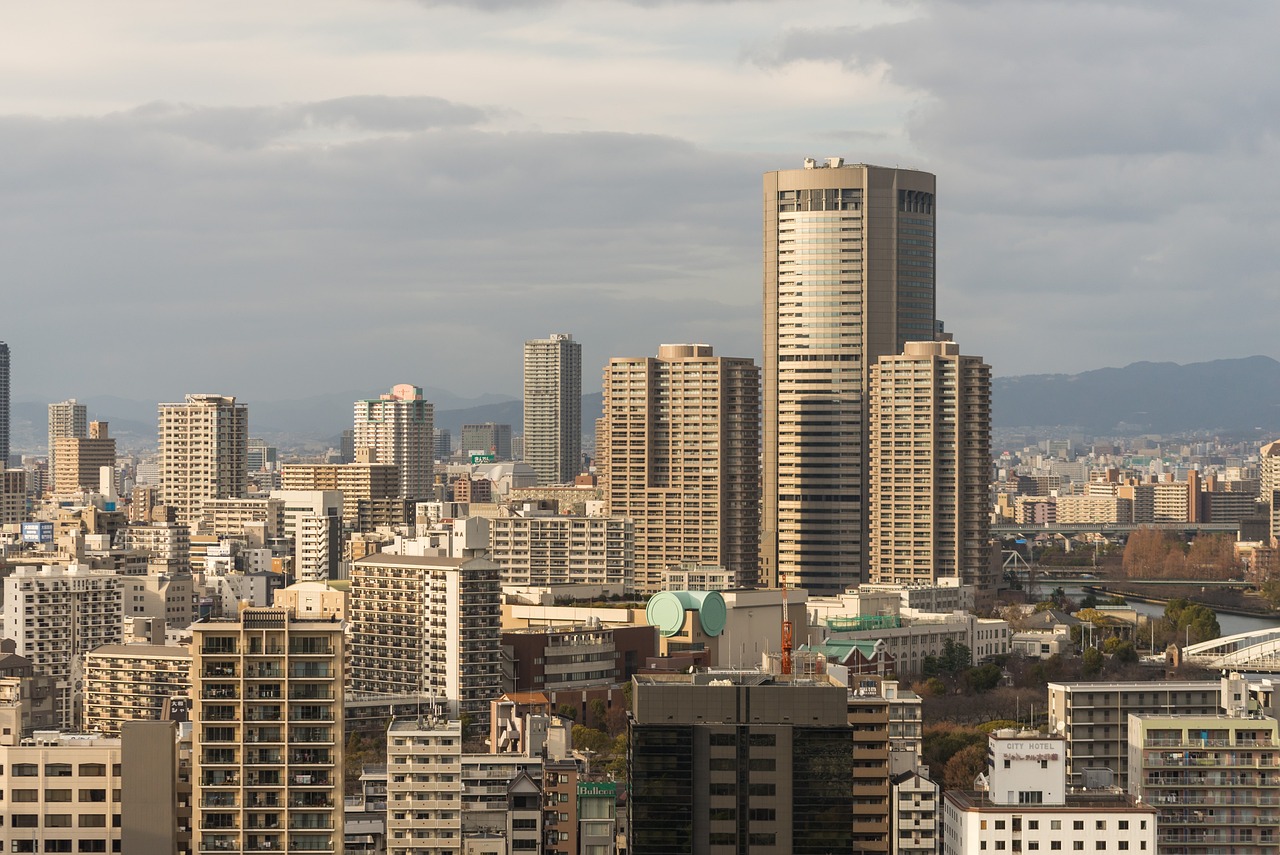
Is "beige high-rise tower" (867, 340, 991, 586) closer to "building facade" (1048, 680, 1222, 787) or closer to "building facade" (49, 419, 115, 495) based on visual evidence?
"building facade" (1048, 680, 1222, 787)

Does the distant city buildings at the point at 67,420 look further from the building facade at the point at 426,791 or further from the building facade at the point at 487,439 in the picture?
the building facade at the point at 426,791

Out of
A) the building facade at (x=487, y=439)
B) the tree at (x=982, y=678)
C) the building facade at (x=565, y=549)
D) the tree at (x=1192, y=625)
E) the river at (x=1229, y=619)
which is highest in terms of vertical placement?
the building facade at (x=487, y=439)

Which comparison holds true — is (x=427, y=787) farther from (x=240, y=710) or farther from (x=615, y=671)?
(x=615, y=671)

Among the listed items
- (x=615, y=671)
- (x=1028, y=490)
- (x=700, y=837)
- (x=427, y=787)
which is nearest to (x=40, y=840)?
(x=427, y=787)

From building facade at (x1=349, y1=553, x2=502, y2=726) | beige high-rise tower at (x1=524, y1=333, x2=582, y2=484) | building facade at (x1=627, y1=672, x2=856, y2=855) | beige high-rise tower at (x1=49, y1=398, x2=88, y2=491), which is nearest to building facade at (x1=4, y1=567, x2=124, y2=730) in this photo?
building facade at (x1=349, y1=553, x2=502, y2=726)

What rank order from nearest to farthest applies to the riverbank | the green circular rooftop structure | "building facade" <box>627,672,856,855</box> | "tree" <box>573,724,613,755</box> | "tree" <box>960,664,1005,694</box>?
"building facade" <box>627,672,856,855</box> → "tree" <box>573,724,613,755</box> → "tree" <box>960,664,1005,694</box> → the green circular rooftop structure → the riverbank

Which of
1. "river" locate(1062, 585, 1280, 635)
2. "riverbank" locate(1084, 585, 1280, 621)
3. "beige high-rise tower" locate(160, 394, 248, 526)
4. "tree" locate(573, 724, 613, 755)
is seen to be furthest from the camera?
"beige high-rise tower" locate(160, 394, 248, 526)

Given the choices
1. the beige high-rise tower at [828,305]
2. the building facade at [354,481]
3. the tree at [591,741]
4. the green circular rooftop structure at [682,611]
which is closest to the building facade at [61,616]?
the green circular rooftop structure at [682,611]
